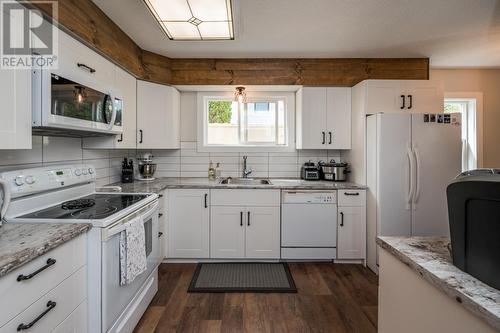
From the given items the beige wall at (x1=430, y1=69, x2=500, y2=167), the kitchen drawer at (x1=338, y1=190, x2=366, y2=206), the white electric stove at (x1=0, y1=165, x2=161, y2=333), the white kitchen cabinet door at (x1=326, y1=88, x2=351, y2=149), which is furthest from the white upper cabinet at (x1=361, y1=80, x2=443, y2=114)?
the white electric stove at (x1=0, y1=165, x2=161, y2=333)

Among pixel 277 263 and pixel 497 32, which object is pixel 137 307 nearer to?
pixel 277 263

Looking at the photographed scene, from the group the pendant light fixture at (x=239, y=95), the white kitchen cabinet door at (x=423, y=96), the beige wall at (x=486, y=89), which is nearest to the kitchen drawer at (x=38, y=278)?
the pendant light fixture at (x=239, y=95)

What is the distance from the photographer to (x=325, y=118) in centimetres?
326

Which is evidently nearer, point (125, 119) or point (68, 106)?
point (68, 106)

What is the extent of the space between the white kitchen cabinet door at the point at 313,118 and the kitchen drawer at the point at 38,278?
253cm

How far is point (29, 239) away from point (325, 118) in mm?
2947

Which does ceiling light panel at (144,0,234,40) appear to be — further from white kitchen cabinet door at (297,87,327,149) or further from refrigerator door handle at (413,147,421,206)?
refrigerator door handle at (413,147,421,206)

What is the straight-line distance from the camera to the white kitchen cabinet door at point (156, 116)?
296 cm

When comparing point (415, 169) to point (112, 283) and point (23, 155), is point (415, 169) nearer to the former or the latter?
point (112, 283)

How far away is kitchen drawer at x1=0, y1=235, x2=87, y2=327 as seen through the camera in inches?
37.2

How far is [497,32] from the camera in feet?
8.28

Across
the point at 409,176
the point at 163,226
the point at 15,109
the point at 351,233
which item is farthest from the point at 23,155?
the point at 409,176

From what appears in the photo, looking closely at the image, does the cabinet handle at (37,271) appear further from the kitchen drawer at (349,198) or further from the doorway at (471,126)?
the doorway at (471,126)

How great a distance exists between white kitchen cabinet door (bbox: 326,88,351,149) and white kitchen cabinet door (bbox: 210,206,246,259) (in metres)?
1.41
